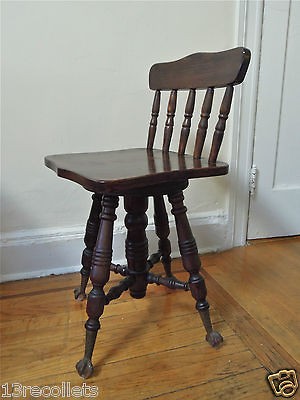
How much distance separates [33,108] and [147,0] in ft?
1.71

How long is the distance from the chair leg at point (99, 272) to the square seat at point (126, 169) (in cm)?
8

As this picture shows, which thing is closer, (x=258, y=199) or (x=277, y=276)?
(x=277, y=276)

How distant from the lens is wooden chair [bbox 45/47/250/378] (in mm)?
803

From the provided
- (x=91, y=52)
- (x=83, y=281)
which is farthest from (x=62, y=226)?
(x=91, y=52)

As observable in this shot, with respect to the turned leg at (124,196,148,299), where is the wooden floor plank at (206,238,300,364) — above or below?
below

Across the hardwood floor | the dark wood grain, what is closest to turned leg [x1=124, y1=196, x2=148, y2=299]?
the hardwood floor

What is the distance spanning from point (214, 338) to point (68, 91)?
34.5 inches

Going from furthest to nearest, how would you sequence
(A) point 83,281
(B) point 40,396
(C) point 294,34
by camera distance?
(C) point 294,34
(A) point 83,281
(B) point 40,396

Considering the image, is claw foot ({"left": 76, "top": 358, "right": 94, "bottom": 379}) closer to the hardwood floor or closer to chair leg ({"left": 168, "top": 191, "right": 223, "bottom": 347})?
the hardwood floor

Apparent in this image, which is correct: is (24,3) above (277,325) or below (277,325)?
above

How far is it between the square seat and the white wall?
27 cm

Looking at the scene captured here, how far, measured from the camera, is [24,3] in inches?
44.6

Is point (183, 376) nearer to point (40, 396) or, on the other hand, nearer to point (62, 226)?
point (40, 396)

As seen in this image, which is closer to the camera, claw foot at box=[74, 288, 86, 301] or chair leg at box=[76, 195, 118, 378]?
chair leg at box=[76, 195, 118, 378]
